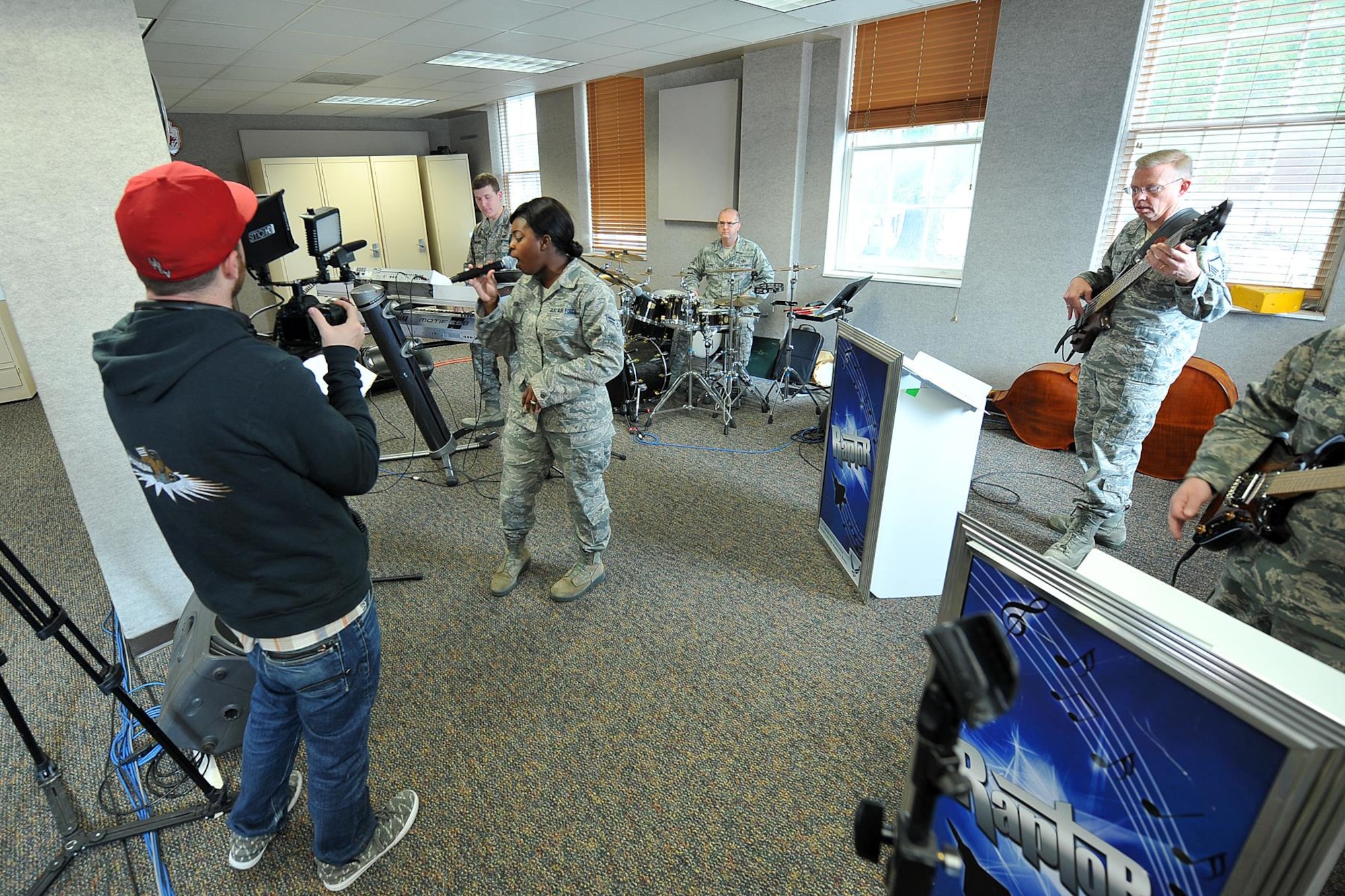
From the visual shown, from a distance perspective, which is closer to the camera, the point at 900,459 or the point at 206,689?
the point at 206,689

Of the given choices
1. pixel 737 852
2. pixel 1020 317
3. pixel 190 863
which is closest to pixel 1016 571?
pixel 737 852

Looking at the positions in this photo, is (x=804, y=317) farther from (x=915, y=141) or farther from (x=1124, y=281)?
(x=1124, y=281)

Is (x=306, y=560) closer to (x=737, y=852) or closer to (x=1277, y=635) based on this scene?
(x=737, y=852)

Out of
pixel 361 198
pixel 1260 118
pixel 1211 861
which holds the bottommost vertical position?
pixel 1211 861

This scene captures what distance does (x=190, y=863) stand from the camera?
5.23ft

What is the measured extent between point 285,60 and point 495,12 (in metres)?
2.23

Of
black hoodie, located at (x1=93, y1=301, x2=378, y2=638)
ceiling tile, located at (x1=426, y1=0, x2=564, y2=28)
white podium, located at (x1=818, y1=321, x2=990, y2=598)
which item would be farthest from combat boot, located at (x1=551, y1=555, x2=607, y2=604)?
ceiling tile, located at (x1=426, y1=0, x2=564, y2=28)

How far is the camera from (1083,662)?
0.85 metres

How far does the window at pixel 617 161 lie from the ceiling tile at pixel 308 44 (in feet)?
9.14

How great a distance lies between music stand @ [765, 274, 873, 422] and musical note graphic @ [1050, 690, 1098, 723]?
3691 millimetres

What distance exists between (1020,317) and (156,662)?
16.4ft

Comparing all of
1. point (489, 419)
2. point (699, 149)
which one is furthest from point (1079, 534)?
point (699, 149)

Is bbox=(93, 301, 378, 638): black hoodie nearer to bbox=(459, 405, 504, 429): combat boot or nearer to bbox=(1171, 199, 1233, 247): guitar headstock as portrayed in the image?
bbox=(1171, 199, 1233, 247): guitar headstock

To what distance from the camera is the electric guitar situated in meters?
1.25
